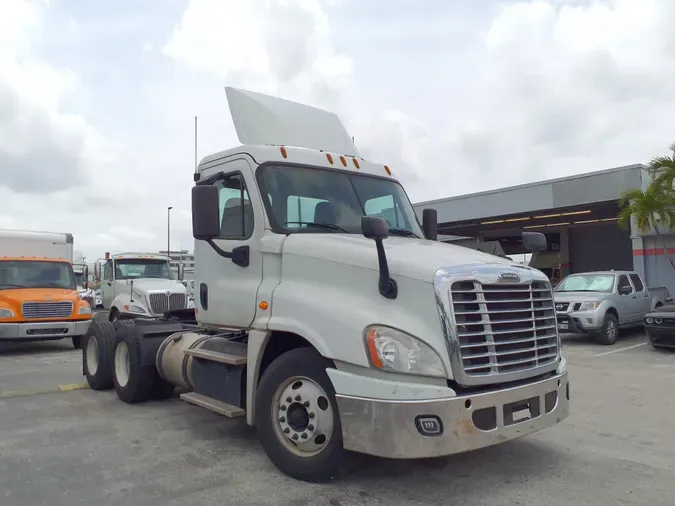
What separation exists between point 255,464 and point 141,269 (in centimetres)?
1306

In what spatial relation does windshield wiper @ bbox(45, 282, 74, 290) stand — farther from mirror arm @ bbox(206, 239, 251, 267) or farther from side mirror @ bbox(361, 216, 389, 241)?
side mirror @ bbox(361, 216, 389, 241)

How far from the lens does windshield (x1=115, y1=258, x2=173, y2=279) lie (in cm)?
1670

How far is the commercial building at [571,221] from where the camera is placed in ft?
63.3

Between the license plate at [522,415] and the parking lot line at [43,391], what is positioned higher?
the license plate at [522,415]

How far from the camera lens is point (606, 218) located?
26984mm

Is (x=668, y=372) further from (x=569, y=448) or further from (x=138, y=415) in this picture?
(x=138, y=415)

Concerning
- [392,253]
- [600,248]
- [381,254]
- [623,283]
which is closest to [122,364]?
[392,253]

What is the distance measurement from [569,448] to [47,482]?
4.50 m

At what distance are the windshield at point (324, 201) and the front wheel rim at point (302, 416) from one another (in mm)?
1381

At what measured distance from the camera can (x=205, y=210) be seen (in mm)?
4895

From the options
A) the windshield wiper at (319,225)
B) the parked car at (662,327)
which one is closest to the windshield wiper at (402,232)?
the windshield wiper at (319,225)

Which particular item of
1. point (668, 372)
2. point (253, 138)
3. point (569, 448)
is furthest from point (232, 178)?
point (668, 372)

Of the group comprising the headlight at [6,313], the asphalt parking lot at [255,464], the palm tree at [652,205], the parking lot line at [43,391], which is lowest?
the asphalt parking lot at [255,464]

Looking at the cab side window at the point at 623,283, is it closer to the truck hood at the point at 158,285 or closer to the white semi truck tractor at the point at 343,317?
the white semi truck tractor at the point at 343,317
